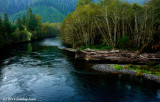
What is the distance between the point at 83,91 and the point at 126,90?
6.67m

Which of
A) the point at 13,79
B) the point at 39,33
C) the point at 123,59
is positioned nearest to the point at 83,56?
the point at 123,59

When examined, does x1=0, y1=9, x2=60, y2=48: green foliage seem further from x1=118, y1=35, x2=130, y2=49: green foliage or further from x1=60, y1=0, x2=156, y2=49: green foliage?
x1=118, y1=35, x2=130, y2=49: green foliage

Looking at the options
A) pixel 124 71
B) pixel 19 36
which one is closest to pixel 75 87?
pixel 124 71

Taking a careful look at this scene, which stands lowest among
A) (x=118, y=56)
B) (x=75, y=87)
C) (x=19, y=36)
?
(x=75, y=87)

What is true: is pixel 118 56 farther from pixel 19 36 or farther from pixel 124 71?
pixel 19 36

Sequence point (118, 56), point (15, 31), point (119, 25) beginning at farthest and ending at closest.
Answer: point (15, 31), point (119, 25), point (118, 56)

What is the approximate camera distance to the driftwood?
36.0m

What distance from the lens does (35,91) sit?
21312 mm

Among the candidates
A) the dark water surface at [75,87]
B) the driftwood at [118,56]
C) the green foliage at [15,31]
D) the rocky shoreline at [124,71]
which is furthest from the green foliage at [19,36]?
the rocky shoreline at [124,71]

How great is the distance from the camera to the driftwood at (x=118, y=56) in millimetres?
35969

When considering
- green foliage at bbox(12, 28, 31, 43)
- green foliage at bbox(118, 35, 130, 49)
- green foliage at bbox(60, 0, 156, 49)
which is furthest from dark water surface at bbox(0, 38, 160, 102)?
green foliage at bbox(12, 28, 31, 43)

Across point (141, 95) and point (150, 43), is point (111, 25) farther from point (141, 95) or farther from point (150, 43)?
point (141, 95)

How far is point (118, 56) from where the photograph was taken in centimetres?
3884

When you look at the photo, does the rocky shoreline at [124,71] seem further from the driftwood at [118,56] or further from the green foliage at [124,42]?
the green foliage at [124,42]
